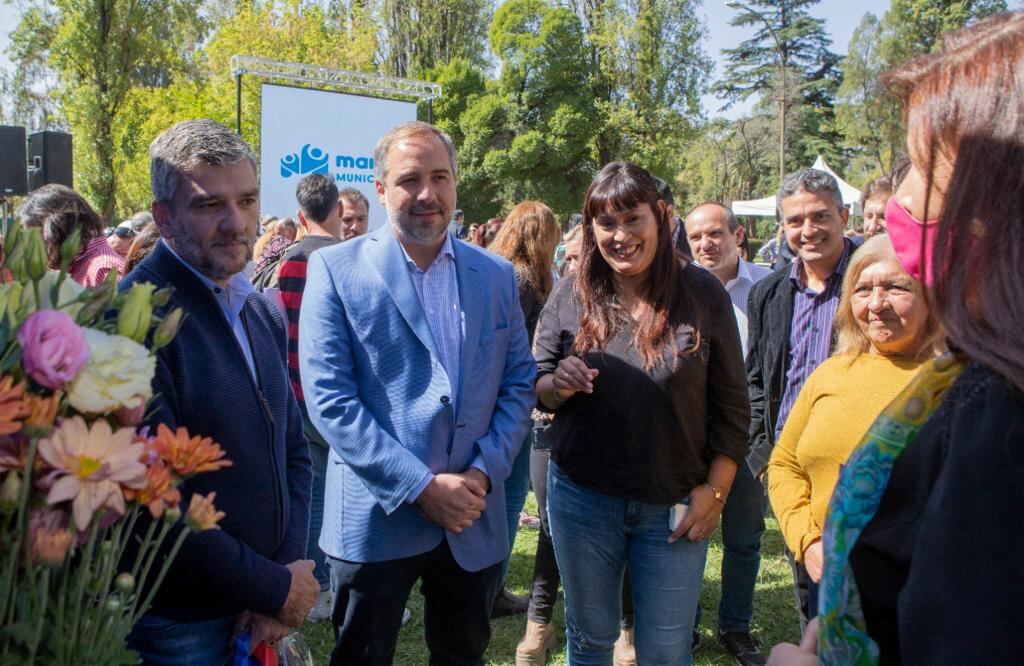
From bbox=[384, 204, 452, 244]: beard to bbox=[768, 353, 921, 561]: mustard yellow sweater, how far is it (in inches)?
51.8

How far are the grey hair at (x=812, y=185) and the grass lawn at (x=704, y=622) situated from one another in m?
2.16

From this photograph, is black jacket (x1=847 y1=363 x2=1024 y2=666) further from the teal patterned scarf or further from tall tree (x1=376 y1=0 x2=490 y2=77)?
tall tree (x1=376 y1=0 x2=490 y2=77)

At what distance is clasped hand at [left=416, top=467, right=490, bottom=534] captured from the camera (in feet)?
7.54

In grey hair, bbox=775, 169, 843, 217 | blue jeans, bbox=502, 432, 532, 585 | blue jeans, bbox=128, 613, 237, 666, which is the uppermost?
grey hair, bbox=775, 169, 843, 217

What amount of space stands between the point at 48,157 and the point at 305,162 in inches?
193

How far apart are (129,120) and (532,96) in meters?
16.4

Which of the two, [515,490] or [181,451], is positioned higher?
[181,451]

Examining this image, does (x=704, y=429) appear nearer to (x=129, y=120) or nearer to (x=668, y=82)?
(x=129, y=120)

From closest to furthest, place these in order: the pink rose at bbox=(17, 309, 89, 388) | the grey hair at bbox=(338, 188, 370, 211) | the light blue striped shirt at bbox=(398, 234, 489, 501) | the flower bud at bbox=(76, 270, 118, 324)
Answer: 1. the pink rose at bbox=(17, 309, 89, 388)
2. the flower bud at bbox=(76, 270, 118, 324)
3. the light blue striped shirt at bbox=(398, 234, 489, 501)
4. the grey hair at bbox=(338, 188, 370, 211)

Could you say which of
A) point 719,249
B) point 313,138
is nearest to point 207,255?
point 719,249

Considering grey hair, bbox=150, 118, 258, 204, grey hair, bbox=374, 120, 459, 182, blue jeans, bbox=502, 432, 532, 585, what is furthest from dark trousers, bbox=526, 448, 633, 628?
grey hair, bbox=150, 118, 258, 204

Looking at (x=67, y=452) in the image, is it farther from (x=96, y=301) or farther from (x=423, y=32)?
(x=423, y=32)

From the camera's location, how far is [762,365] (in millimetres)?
3600

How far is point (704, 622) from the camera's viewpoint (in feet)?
13.5
